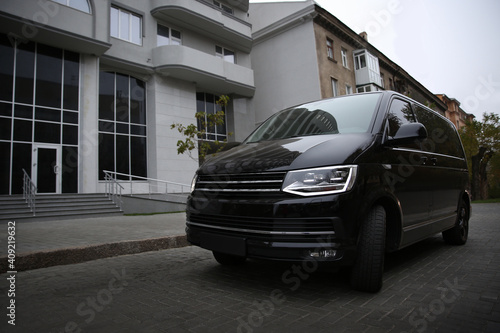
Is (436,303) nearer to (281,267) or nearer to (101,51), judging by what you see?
(281,267)

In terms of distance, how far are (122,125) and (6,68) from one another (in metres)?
5.24

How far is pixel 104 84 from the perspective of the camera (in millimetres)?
15750

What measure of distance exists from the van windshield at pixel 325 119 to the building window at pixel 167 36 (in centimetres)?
1605

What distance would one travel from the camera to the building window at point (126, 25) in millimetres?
16000

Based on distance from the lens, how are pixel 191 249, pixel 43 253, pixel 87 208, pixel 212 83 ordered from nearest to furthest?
pixel 43 253
pixel 191 249
pixel 87 208
pixel 212 83

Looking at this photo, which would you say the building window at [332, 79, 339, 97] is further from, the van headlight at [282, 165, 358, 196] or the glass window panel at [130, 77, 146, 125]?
the van headlight at [282, 165, 358, 196]

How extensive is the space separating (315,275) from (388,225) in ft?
3.09

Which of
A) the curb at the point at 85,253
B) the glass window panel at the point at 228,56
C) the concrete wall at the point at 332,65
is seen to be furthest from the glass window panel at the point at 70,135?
the concrete wall at the point at 332,65

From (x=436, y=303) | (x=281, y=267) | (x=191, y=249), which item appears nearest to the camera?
(x=436, y=303)

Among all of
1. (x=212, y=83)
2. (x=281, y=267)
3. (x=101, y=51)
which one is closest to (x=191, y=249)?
(x=281, y=267)

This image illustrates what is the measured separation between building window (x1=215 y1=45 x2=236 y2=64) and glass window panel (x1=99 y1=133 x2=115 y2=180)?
9.64 meters

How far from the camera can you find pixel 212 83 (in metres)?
19.1

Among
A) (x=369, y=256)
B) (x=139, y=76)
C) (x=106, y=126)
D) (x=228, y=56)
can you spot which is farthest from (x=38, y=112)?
(x=369, y=256)

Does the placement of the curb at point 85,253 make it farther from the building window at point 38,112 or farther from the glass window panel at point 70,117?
the glass window panel at point 70,117
